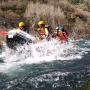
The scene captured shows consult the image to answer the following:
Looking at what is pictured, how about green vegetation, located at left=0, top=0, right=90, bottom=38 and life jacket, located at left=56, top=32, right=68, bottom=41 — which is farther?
green vegetation, located at left=0, top=0, right=90, bottom=38

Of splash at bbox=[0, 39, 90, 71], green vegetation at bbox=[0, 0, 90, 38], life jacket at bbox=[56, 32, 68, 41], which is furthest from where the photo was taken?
green vegetation at bbox=[0, 0, 90, 38]

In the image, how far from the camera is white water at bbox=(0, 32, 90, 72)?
55.2 feet

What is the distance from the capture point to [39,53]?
18.7 m

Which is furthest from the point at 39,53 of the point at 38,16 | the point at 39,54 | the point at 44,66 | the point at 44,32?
the point at 38,16

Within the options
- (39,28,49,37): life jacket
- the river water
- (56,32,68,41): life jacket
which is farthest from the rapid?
(39,28,49,37): life jacket

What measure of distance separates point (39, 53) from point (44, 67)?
3188mm

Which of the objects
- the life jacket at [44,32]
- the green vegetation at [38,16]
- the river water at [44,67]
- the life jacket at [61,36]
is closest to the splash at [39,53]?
the river water at [44,67]

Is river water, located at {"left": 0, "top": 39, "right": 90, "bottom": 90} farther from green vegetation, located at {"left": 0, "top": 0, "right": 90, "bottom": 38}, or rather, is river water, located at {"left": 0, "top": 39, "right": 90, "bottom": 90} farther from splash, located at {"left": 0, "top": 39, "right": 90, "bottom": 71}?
green vegetation, located at {"left": 0, "top": 0, "right": 90, "bottom": 38}

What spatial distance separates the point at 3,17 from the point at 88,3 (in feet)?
56.9

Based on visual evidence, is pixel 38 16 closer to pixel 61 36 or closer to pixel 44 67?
pixel 61 36

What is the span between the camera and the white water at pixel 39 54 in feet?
55.2

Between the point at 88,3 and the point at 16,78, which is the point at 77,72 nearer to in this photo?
the point at 16,78

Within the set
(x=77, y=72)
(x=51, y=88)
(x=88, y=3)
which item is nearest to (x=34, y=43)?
(x=77, y=72)

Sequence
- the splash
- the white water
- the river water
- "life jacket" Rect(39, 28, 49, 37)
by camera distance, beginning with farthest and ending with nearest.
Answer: "life jacket" Rect(39, 28, 49, 37)
the splash
the white water
the river water
